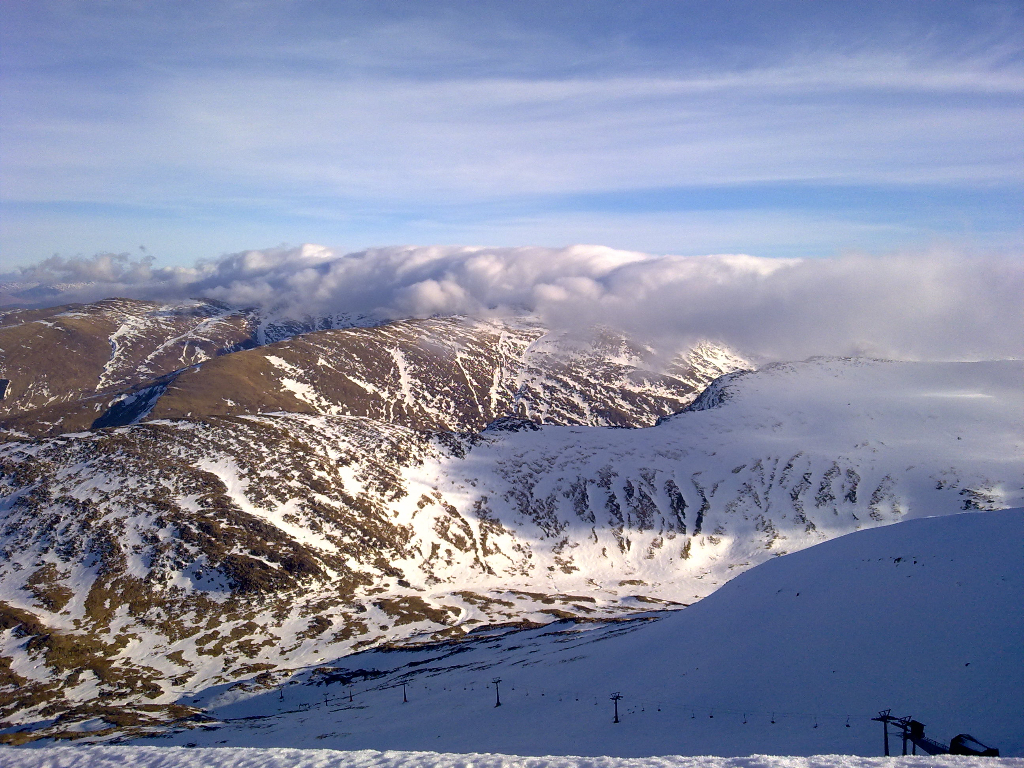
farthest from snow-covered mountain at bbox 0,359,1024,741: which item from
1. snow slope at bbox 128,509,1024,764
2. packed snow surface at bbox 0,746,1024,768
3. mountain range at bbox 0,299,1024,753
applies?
packed snow surface at bbox 0,746,1024,768

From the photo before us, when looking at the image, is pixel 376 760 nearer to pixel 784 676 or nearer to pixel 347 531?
pixel 784 676

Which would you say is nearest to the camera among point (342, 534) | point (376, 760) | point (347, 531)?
point (376, 760)

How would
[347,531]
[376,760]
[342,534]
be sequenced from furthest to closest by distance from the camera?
[347,531], [342,534], [376,760]

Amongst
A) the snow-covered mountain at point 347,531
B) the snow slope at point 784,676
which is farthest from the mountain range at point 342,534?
the snow slope at point 784,676

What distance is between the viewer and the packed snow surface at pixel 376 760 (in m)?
18.2

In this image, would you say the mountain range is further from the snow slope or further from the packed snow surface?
the packed snow surface

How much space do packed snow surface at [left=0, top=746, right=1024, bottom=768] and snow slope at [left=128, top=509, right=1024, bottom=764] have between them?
1434 cm

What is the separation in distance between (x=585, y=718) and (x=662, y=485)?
147m

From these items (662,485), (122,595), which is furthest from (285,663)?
(662,485)

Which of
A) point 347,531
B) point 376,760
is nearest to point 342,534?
point 347,531

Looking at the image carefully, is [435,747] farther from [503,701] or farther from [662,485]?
[662,485]

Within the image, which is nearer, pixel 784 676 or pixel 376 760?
pixel 376 760

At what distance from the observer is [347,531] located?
146 meters

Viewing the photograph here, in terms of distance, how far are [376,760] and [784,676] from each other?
29.2 metres
